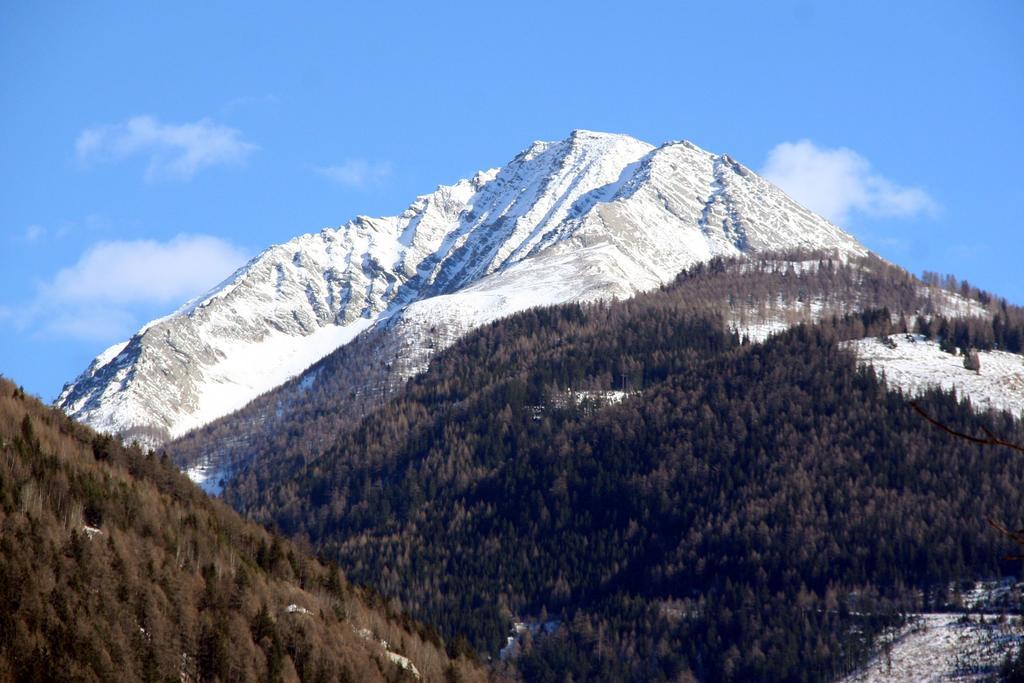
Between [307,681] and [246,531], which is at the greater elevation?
[246,531]

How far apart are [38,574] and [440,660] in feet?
169

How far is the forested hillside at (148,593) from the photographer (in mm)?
130000

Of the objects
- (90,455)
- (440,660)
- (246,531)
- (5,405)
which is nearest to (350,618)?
(440,660)

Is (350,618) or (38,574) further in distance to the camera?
(350,618)

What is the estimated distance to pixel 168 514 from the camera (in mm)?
163750

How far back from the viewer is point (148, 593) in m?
140

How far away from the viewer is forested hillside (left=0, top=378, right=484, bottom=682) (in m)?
130

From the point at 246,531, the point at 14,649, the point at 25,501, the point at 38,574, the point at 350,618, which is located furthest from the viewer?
the point at 246,531

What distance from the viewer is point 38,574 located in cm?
13562

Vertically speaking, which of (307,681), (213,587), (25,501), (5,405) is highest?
(5,405)

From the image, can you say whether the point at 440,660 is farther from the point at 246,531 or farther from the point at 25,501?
the point at 25,501

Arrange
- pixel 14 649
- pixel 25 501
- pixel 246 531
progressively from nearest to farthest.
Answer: pixel 14 649 < pixel 25 501 < pixel 246 531

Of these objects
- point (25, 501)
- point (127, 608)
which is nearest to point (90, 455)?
point (25, 501)

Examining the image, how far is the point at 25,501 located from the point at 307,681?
34.6 m
